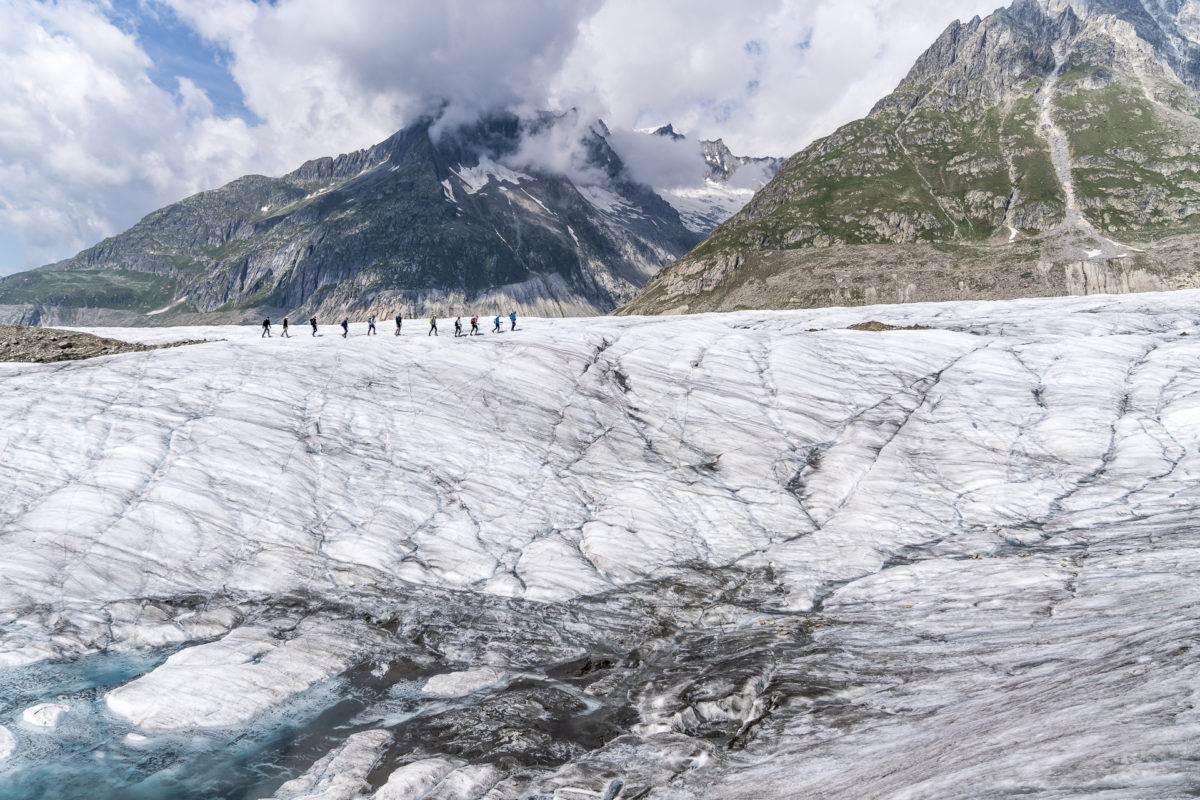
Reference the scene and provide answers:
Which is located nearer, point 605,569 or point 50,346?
point 605,569

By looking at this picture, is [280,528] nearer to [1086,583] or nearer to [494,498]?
[494,498]

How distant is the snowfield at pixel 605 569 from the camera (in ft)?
57.1

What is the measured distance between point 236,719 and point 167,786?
261 cm

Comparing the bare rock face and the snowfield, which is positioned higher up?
the bare rock face

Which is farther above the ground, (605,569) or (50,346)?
(50,346)

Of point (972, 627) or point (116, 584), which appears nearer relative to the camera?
point (972, 627)

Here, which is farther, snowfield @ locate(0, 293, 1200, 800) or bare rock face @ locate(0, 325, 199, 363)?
bare rock face @ locate(0, 325, 199, 363)


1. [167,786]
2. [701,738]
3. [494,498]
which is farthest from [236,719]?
[494,498]

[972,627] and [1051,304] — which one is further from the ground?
[1051,304]

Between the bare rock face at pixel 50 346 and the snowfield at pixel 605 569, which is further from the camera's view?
the bare rock face at pixel 50 346

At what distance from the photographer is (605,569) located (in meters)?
31.4

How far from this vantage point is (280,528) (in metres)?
31.3

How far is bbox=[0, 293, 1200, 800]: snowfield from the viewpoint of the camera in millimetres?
17406

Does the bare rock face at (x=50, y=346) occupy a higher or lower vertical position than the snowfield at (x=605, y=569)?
higher
